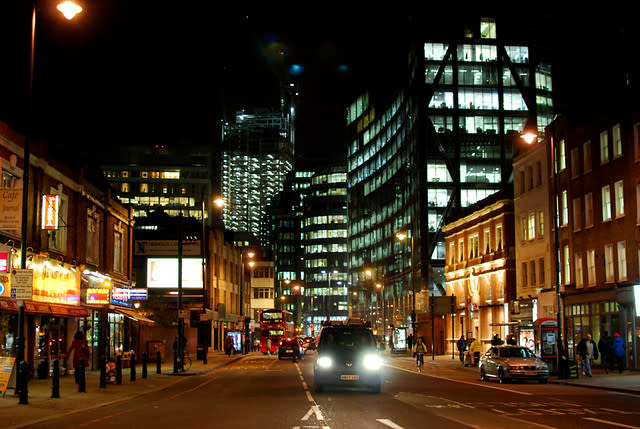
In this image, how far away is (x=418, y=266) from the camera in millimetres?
92750

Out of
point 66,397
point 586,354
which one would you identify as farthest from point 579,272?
point 66,397

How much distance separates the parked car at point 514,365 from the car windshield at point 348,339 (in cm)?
743

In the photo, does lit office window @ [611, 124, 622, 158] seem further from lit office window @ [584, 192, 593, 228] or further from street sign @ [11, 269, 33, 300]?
street sign @ [11, 269, 33, 300]

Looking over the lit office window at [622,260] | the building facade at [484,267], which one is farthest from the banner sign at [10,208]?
the building facade at [484,267]

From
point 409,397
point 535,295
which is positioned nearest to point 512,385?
point 409,397

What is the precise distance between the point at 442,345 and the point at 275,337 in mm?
16631

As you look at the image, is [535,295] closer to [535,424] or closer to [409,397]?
[409,397]

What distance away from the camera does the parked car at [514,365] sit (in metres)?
29.4

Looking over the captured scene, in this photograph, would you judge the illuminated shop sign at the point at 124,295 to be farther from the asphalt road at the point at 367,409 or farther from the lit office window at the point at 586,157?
the lit office window at the point at 586,157

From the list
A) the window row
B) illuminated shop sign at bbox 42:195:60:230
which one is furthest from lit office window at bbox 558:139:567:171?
illuminated shop sign at bbox 42:195:60:230

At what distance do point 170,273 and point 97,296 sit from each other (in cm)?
3636

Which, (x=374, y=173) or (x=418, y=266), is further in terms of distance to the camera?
(x=374, y=173)

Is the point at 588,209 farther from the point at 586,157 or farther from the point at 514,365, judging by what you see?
the point at 514,365

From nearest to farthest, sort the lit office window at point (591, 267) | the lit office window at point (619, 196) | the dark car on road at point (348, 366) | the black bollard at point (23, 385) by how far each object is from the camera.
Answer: the black bollard at point (23, 385) → the dark car on road at point (348, 366) → the lit office window at point (619, 196) → the lit office window at point (591, 267)
